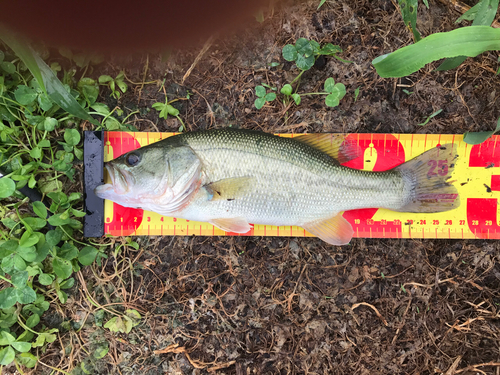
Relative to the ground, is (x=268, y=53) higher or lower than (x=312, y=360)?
higher

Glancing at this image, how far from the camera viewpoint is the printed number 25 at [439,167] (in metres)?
2.48

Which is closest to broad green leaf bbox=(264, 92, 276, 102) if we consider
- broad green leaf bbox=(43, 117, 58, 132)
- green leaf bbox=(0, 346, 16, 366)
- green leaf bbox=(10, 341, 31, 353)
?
broad green leaf bbox=(43, 117, 58, 132)

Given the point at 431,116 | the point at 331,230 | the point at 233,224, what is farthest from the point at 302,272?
the point at 431,116

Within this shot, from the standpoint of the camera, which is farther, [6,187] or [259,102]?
[259,102]

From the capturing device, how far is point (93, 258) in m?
2.50

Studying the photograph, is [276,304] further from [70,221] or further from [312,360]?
[70,221]

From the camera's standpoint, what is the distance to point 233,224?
232cm

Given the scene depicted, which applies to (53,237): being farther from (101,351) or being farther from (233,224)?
(233,224)

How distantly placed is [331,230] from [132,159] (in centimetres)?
157

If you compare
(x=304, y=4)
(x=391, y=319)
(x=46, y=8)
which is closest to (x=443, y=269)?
(x=391, y=319)

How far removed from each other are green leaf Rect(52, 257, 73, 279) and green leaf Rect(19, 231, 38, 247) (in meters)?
0.20

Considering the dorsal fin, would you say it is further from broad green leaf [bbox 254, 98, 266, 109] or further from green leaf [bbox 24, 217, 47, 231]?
green leaf [bbox 24, 217, 47, 231]

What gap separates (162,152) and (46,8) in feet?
4.04

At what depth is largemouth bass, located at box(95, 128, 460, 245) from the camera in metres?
2.21
